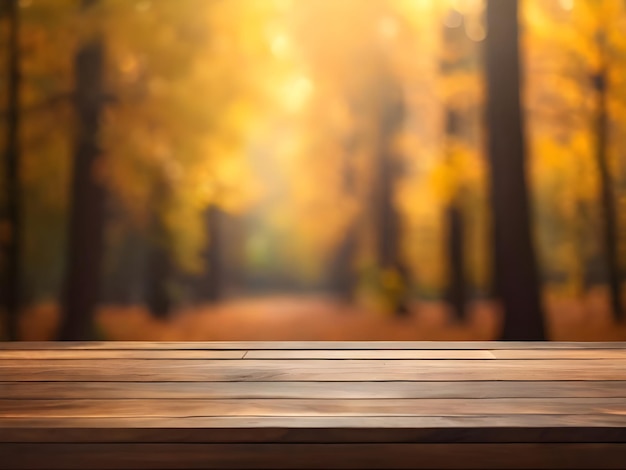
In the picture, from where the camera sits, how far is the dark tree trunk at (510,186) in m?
4.59

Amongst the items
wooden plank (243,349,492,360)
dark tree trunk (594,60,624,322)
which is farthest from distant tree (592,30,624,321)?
wooden plank (243,349,492,360)

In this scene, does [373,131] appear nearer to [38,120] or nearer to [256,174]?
[256,174]

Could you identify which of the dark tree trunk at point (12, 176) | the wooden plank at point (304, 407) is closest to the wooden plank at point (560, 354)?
the wooden plank at point (304, 407)

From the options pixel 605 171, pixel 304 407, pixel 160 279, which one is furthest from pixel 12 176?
pixel 605 171

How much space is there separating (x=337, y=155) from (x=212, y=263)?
121 inches

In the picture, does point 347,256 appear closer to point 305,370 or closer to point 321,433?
point 305,370

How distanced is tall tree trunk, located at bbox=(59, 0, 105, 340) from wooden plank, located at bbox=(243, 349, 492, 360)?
3.45 m

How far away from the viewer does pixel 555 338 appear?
525cm

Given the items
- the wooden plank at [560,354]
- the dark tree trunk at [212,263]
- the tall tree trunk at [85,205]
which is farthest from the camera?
the dark tree trunk at [212,263]

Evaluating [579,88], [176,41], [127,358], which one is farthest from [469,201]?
[127,358]

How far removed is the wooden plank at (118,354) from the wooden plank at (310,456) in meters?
1.02

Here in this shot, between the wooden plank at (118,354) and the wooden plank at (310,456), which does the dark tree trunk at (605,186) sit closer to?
the wooden plank at (118,354)

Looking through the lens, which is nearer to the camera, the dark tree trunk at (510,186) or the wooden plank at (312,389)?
the wooden plank at (312,389)

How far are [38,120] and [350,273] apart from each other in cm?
500
